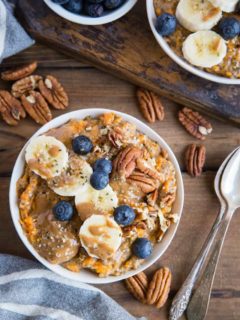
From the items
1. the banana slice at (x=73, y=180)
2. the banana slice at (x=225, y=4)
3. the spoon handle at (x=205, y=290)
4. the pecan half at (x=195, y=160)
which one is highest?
the banana slice at (x=225, y=4)

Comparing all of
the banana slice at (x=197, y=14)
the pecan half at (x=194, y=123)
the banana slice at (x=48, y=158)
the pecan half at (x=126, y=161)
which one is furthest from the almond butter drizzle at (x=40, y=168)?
the banana slice at (x=197, y=14)

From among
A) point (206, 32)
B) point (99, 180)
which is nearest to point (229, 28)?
point (206, 32)

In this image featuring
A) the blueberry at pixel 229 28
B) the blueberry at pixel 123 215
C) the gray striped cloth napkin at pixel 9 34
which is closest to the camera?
the blueberry at pixel 123 215

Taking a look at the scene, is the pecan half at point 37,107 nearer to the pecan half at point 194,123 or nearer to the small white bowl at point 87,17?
the small white bowl at point 87,17

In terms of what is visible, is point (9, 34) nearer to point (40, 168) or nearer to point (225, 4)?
point (40, 168)

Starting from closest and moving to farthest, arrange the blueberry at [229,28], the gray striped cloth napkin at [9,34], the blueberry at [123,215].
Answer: the blueberry at [123,215] → the blueberry at [229,28] → the gray striped cloth napkin at [9,34]

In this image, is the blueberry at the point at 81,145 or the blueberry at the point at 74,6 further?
the blueberry at the point at 74,6

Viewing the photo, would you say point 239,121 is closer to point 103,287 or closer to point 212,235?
point 212,235

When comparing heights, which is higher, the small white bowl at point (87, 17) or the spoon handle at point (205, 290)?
the small white bowl at point (87, 17)
